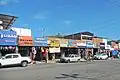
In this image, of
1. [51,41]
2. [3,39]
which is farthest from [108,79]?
[51,41]

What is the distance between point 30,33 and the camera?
49.5 meters

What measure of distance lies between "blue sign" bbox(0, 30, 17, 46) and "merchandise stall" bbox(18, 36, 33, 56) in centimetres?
128

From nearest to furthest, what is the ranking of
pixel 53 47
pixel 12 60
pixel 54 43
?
pixel 12 60 → pixel 53 47 → pixel 54 43

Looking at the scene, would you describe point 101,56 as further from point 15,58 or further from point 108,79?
point 108,79

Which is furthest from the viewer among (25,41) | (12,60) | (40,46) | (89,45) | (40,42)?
(89,45)

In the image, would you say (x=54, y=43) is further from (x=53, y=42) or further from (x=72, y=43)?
(x=72, y=43)

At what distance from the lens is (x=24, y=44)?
46281 millimetres

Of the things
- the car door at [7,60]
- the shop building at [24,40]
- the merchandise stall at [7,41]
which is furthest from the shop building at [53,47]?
the car door at [7,60]

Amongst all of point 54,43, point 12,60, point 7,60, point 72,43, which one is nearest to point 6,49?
point 12,60

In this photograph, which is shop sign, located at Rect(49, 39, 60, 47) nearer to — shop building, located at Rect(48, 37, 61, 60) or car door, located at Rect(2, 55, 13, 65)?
shop building, located at Rect(48, 37, 61, 60)

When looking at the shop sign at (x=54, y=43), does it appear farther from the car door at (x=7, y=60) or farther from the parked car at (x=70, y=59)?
the car door at (x=7, y=60)

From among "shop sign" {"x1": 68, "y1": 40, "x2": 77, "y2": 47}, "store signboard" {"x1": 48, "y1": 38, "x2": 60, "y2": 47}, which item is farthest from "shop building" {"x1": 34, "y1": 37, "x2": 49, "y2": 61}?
"shop sign" {"x1": 68, "y1": 40, "x2": 77, "y2": 47}

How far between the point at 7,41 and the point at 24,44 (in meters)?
3.97

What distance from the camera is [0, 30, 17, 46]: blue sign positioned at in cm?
4234
